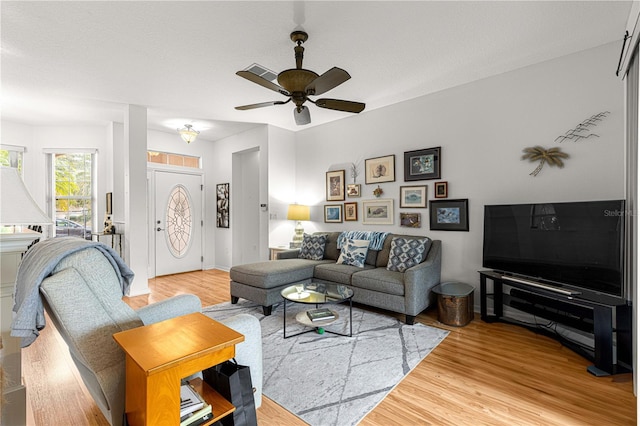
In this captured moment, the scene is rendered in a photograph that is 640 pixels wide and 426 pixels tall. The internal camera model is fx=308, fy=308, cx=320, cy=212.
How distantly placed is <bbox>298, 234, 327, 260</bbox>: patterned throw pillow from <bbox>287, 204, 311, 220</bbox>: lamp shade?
1.71 ft

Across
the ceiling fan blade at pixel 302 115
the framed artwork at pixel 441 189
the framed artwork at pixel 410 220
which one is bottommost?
the framed artwork at pixel 410 220

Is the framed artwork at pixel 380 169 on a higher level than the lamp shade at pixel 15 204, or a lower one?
higher

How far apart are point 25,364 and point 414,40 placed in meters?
4.13

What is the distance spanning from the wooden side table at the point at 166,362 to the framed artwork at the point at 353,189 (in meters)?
3.54

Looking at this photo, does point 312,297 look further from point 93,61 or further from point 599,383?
point 93,61

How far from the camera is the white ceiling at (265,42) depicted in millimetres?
2234

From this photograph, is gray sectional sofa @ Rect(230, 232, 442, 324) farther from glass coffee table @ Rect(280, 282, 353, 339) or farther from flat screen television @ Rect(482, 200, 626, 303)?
flat screen television @ Rect(482, 200, 626, 303)

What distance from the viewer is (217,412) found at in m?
1.25

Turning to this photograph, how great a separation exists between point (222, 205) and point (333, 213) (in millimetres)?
2525

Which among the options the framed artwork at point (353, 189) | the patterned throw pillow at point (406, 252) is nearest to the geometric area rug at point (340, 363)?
the patterned throw pillow at point (406, 252)

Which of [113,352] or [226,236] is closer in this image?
[113,352]

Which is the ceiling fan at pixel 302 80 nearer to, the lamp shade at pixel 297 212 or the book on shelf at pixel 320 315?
the book on shelf at pixel 320 315

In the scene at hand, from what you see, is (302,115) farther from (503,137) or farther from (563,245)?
(563,245)

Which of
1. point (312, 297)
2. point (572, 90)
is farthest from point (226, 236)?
point (572, 90)
